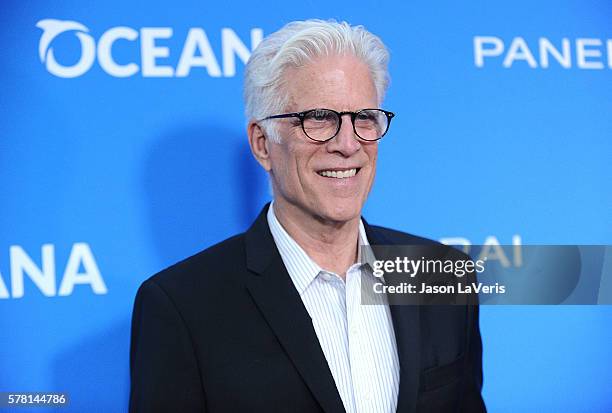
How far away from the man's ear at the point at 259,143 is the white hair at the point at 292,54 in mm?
22

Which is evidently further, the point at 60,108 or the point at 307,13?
the point at 307,13

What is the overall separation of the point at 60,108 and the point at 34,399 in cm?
68

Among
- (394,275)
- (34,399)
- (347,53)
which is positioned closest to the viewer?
(347,53)

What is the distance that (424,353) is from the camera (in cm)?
142

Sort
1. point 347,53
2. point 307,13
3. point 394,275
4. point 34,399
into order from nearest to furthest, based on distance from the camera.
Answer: point 347,53 < point 394,275 < point 34,399 < point 307,13

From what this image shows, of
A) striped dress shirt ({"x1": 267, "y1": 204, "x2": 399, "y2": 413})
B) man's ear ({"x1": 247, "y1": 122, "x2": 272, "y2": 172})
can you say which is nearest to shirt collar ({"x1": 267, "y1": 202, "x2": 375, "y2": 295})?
striped dress shirt ({"x1": 267, "y1": 204, "x2": 399, "y2": 413})

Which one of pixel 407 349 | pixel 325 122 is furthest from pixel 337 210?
pixel 407 349

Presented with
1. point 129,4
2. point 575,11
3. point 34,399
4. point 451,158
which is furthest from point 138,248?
point 575,11

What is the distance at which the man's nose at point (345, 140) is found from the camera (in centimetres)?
137

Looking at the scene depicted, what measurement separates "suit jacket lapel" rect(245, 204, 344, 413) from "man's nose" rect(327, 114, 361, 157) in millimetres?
228

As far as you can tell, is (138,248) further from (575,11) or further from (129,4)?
(575,11)

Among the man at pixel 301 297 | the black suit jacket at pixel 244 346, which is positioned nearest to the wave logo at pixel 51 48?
the man at pixel 301 297

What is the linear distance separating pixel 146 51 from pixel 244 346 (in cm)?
80

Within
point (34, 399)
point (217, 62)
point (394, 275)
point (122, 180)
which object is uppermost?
point (217, 62)
